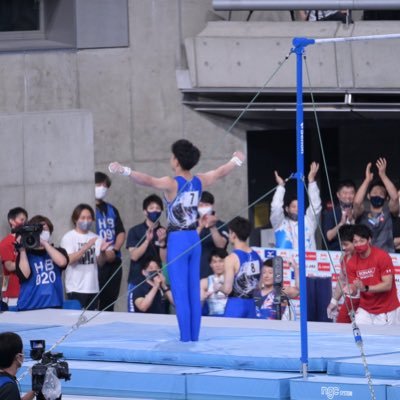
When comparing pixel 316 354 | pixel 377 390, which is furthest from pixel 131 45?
pixel 377 390

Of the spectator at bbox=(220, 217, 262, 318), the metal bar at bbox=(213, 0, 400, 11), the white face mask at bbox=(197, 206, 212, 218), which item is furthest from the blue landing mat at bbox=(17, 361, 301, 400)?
the metal bar at bbox=(213, 0, 400, 11)

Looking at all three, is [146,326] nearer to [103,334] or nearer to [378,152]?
[103,334]

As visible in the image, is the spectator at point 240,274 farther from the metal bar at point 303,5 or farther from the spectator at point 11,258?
the metal bar at point 303,5

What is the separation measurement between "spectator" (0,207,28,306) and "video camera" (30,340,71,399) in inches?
214

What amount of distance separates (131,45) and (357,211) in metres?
4.11

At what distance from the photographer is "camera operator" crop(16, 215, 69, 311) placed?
12148 millimetres

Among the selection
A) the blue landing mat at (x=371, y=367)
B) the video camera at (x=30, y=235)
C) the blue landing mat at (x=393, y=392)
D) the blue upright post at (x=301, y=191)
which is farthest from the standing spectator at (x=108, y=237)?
the blue landing mat at (x=393, y=392)

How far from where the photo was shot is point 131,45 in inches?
621

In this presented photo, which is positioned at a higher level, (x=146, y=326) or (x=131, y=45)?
(x=131, y=45)

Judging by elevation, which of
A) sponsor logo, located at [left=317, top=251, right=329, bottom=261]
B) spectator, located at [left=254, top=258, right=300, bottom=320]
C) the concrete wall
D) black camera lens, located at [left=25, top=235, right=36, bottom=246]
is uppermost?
the concrete wall

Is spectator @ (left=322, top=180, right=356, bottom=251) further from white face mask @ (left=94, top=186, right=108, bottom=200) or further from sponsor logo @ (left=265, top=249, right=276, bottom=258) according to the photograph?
white face mask @ (left=94, top=186, right=108, bottom=200)

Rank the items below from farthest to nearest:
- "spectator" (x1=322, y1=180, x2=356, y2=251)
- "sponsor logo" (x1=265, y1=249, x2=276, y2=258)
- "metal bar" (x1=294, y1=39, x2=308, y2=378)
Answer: "spectator" (x1=322, y1=180, x2=356, y2=251) → "sponsor logo" (x1=265, y1=249, x2=276, y2=258) → "metal bar" (x1=294, y1=39, x2=308, y2=378)

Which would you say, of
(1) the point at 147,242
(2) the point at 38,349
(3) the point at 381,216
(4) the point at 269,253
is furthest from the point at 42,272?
(2) the point at 38,349

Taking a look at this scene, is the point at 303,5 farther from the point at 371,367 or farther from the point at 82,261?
the point at 371,367
